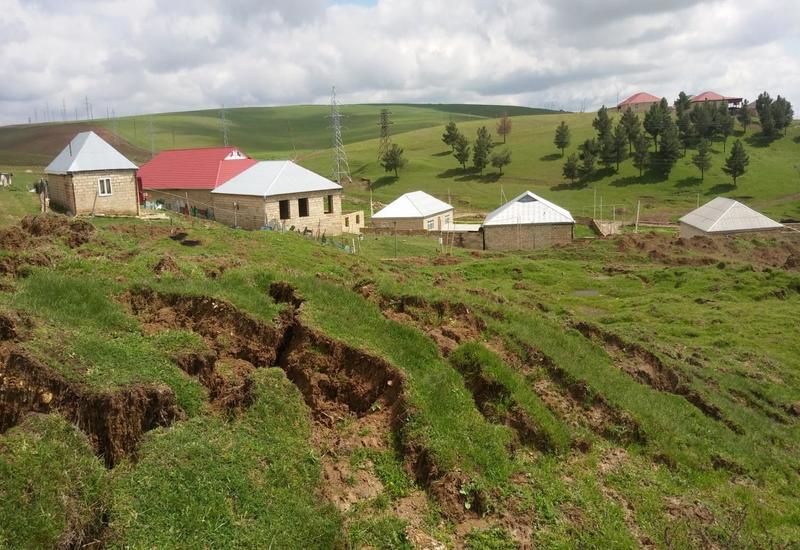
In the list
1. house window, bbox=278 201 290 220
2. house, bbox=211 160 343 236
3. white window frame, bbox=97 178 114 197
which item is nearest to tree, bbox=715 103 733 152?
house, bbox=211 160 343 236

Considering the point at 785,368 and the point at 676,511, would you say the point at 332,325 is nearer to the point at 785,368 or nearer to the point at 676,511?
the point at 676,511

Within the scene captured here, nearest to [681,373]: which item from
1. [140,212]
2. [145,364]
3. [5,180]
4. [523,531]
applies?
[523,531]

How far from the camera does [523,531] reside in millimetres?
8070

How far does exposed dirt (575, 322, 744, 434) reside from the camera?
13711 mm

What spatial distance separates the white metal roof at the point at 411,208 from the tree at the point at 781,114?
71064 mm

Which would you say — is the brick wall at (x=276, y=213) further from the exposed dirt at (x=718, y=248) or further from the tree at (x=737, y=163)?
the tree at (x=737, y=163)

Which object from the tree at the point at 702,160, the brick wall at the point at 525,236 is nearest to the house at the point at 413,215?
the brick wall at the point at 525,236

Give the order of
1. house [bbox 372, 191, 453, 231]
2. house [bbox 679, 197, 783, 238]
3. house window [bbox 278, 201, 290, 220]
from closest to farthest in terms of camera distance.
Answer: house window [bbox 278, 201, 290, 220], house [bbox 679, 197, 783, 238], house [bbox 372, 191, 453, 231]

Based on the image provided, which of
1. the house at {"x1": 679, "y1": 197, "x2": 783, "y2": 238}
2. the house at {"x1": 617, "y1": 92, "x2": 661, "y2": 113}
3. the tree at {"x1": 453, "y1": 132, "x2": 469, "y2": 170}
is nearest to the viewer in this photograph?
the house at {"x1": 679, "y1": 197, "x2": 783, "y2": 238}

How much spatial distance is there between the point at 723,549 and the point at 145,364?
8.05m

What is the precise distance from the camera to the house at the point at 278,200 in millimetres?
38188

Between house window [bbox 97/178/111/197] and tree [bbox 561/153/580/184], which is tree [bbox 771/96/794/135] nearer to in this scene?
tree [bbox 561/153/580/184]

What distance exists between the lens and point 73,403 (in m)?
7.53

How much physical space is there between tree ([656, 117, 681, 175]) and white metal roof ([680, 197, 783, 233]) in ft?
105
